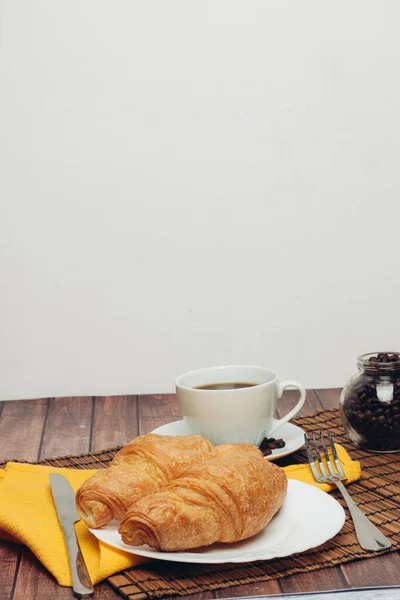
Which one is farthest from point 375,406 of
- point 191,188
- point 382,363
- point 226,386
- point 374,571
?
point 191,188

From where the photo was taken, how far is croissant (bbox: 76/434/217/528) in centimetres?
72

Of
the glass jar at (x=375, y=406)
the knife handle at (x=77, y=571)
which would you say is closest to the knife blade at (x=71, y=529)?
the knife handle at (x=77, y=571)

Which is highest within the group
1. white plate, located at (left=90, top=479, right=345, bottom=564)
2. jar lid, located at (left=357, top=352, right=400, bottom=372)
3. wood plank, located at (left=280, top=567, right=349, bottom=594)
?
jar lid, located at (left=357, top=352, right=400, bottom=372)

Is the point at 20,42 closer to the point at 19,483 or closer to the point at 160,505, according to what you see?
the point at 19,483

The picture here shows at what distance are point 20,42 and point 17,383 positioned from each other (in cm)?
67

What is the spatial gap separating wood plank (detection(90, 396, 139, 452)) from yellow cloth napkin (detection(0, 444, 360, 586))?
0.87 feet

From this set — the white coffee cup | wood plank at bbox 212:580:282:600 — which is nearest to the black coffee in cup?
the white coffee cup

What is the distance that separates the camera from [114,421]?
135 cm

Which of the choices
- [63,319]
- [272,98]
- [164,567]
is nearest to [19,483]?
[164,567]

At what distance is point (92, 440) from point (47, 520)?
45cm

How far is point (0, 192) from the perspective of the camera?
153 centimetres

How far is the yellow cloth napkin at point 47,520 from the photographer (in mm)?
692

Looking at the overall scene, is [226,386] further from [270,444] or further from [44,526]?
[44,526]

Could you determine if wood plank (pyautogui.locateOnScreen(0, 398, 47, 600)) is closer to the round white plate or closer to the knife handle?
the knife handle
